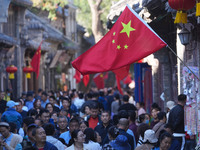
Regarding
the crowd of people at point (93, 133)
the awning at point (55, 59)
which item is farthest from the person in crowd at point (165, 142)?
the awning at point (55, 59)

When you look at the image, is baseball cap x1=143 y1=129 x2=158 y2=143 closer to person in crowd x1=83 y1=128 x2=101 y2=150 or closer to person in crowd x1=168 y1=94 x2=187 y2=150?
person in crowd x1=83 y1=128 x2=101 y2=150

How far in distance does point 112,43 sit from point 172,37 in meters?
7.01

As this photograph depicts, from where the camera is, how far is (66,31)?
5072cm

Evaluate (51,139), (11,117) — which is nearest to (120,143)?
(51,139)

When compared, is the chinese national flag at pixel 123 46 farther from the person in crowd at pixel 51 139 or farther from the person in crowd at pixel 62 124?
the person in crowd at pixel 51 139

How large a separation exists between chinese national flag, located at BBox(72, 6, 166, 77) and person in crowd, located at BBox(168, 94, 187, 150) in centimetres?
236

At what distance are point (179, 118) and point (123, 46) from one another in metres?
2.59

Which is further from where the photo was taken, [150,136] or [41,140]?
[150,136]

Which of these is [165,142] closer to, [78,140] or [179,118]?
[78,140]

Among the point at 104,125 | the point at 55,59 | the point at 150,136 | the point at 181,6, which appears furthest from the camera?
the point at 55,59

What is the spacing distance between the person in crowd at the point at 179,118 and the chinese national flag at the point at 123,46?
2.36m

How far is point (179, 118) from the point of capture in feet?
37.5

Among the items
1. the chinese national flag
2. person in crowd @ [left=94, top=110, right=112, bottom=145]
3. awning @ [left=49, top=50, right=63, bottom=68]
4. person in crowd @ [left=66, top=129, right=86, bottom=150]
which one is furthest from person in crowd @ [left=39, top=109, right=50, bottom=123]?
awning @ [left=49, top=50, right=63, bottom=68]

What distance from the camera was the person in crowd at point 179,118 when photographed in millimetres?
11461
